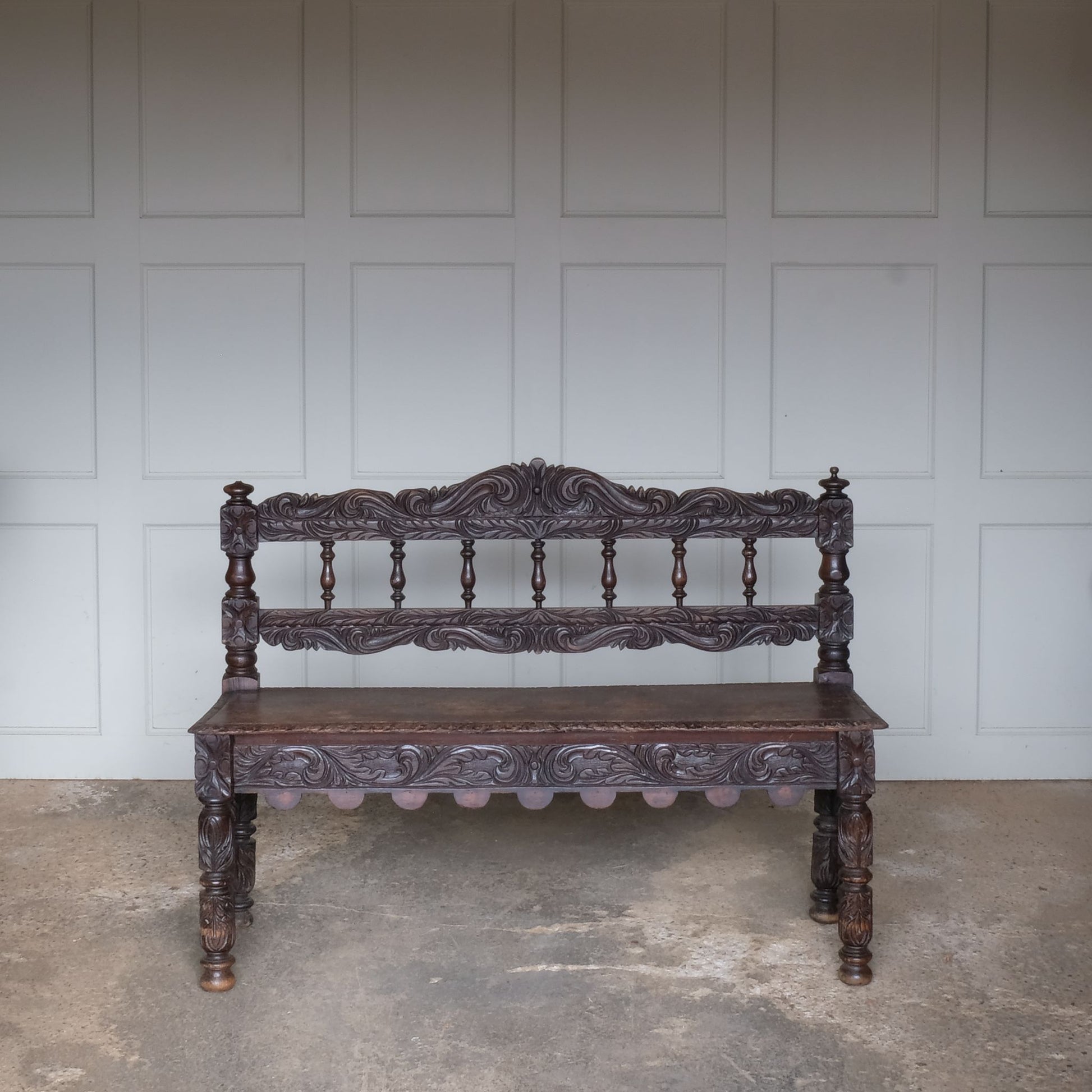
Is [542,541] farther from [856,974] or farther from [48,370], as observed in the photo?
[48,370]

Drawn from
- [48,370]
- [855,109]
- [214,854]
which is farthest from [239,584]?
[855,109]

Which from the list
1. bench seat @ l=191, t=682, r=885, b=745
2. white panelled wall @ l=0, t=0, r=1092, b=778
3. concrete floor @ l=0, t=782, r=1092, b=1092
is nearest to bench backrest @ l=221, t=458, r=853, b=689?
bench seat @ l=191, t=682, r=885, b=745

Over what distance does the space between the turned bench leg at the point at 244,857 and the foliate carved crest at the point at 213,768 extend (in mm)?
264

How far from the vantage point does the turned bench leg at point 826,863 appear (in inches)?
102

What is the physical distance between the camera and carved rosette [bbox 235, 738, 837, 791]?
7.65 ft

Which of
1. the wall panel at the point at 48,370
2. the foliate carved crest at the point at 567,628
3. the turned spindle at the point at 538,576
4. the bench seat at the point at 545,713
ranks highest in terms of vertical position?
the wall panel at the point at 48,370

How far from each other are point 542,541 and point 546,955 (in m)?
1.01

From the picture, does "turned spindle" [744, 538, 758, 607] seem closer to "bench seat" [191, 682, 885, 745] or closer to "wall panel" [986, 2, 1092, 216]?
"bench seat" [191, 682, 885, 745]

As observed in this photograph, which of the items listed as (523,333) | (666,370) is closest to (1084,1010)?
(666,370)

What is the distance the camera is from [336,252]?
3.65 meters

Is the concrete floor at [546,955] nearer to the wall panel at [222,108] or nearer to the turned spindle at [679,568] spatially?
the turned spindle at [679,568]

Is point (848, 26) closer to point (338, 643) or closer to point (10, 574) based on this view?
point (338, 643)

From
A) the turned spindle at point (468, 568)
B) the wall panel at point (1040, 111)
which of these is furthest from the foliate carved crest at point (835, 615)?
the wall panel at point (1040, 111)

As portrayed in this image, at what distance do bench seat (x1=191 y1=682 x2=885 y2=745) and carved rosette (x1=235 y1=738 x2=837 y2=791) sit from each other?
0.10ft
